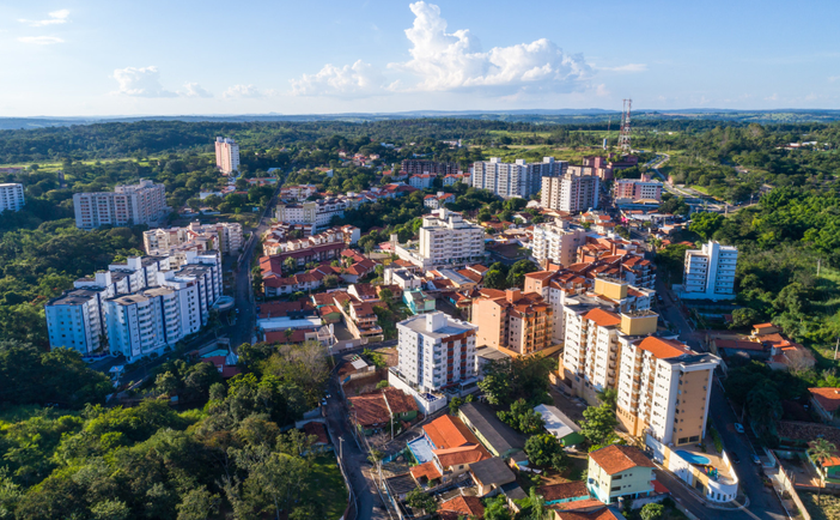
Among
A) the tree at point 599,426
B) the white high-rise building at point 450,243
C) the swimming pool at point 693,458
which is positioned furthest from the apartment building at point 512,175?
the swimming pool at point 693,458

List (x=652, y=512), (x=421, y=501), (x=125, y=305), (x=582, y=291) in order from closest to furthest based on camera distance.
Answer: (x=652, y=512)
(x=421, y=501)
(x=125, y=305)
(x=582, y=291)

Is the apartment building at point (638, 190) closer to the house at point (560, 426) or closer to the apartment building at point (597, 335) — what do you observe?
the apartment building at point (597, 335)

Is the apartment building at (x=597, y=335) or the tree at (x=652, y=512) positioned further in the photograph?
the apartment building at (x=597, y=335)

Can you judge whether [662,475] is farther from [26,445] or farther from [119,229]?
[119,229]

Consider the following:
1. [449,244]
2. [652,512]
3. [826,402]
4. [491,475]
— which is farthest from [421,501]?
[449,244]

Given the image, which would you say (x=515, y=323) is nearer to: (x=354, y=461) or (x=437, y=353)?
(x=437, y=353)

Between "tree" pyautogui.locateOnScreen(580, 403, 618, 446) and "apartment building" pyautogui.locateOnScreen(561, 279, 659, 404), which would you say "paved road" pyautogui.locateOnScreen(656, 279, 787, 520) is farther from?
"apartment building" pyautogui.locateOnScreen(561, 279, 659, 404)
